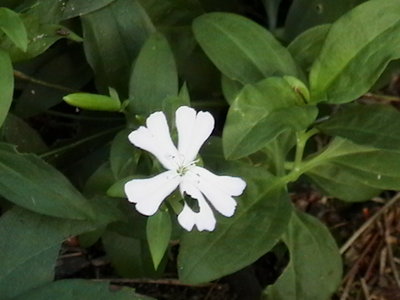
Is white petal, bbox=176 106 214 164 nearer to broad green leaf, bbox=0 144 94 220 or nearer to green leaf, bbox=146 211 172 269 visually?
green leaf, bbox=146 211 172 269

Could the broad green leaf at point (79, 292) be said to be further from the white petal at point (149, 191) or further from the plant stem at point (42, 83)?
the plant stem at point (42, 83)

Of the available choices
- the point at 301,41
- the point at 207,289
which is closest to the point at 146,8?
the point at 301,41

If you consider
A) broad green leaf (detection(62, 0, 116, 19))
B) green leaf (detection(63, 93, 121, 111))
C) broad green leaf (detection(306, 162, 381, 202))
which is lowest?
broad green leaf (detection(306, 162, 381, 202))

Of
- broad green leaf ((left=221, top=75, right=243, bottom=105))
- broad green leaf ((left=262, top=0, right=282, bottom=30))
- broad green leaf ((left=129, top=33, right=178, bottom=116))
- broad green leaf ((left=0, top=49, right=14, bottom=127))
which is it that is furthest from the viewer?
broad green leaf ((left=262, top=0, right=282, bottom=30))

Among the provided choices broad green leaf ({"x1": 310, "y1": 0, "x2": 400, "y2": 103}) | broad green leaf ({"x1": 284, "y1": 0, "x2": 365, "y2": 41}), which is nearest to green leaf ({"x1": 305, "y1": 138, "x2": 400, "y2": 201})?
broad green leaf ({"x1": 310, "y1": 0, "x2": 400, "y2": 103})

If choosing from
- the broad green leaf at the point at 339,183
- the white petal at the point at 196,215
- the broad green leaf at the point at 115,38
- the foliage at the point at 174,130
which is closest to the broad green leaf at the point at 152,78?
the foliage at the point at 174,130

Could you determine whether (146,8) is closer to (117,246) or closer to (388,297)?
(117,246)

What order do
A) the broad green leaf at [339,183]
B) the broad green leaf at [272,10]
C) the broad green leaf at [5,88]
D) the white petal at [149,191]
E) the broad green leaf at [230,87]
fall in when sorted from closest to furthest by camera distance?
1. the white petal at [149,191]
2. the broad green leaf at [5,88]
3. the broad green leaf at [230,87]
4. the broad green leaf at [339,183]
5. the broad green leaf at [272,10]

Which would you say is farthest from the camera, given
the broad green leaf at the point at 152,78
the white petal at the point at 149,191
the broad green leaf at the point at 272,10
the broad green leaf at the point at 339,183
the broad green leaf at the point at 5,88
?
the broad green leaf at the point at 272,10
